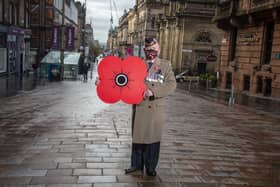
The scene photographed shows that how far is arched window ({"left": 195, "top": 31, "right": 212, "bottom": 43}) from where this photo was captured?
4703 centimetres

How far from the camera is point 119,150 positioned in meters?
7.04

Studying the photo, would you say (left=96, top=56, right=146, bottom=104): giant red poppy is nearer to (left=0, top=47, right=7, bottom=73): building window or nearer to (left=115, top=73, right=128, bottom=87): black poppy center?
(left=115, top=73, right=128, bottom=87): black poppy center

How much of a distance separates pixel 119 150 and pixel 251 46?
18855mm

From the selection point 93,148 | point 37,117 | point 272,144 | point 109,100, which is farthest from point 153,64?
point 37,117

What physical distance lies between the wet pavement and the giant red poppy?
3.79 feet

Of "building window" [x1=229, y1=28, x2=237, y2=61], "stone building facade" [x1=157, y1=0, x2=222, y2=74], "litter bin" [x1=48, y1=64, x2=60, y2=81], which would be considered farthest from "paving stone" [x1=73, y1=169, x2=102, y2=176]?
"stone building facade" [x1=157, y1=0, x2=222, y2=74]

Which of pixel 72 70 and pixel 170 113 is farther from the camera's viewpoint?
pixel 72 70

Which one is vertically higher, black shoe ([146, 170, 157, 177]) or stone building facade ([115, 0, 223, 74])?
stone building facade ([115, 0, 223, 74])

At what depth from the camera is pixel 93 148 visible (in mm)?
7078

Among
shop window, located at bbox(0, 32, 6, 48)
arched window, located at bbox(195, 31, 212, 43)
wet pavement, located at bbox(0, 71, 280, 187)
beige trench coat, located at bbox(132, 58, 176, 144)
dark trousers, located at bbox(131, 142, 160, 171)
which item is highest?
arched window, located at bbox(195, 31, 212, 43)

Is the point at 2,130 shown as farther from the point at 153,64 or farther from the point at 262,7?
the point at 262,7

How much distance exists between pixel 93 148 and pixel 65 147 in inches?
20.0

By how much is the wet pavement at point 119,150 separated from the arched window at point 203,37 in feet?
118

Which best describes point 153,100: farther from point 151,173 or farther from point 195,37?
point 195,37
